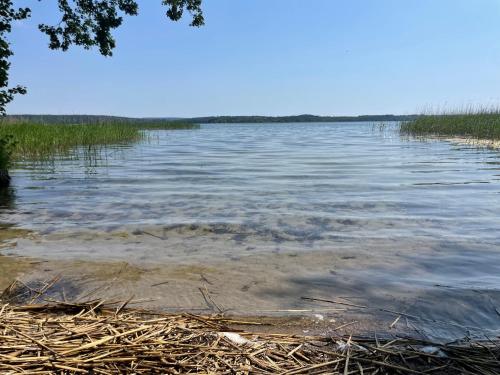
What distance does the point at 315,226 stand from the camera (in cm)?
625

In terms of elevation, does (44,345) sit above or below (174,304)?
above

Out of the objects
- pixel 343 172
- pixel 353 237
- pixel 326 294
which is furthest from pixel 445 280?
pixel 343 172

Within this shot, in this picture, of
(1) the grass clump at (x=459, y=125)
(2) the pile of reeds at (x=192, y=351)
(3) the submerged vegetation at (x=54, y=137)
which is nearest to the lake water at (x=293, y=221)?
(2) the pile of reeds at (x=192, y=351)

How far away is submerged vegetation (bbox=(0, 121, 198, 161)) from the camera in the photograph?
16.5m

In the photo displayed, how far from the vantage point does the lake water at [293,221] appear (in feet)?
14.9

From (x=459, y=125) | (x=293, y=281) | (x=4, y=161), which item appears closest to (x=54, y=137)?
(x=4, y=161)

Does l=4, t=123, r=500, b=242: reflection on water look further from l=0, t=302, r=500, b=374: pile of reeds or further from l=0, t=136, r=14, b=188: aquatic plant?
l=0, t=302, r=500, b=374: pile of reeds

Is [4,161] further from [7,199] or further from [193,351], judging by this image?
[193,351]

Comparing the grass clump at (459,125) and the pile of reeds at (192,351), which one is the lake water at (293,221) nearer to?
the pile of reeds at (192,351)

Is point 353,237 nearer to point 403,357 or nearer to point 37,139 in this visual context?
point 403,357

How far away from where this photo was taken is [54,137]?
1862 cm

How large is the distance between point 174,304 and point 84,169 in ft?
34.5

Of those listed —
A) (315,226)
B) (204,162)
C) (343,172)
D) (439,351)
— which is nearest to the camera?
(439,351)

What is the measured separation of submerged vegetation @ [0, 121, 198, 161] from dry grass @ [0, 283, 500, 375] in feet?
36.2
